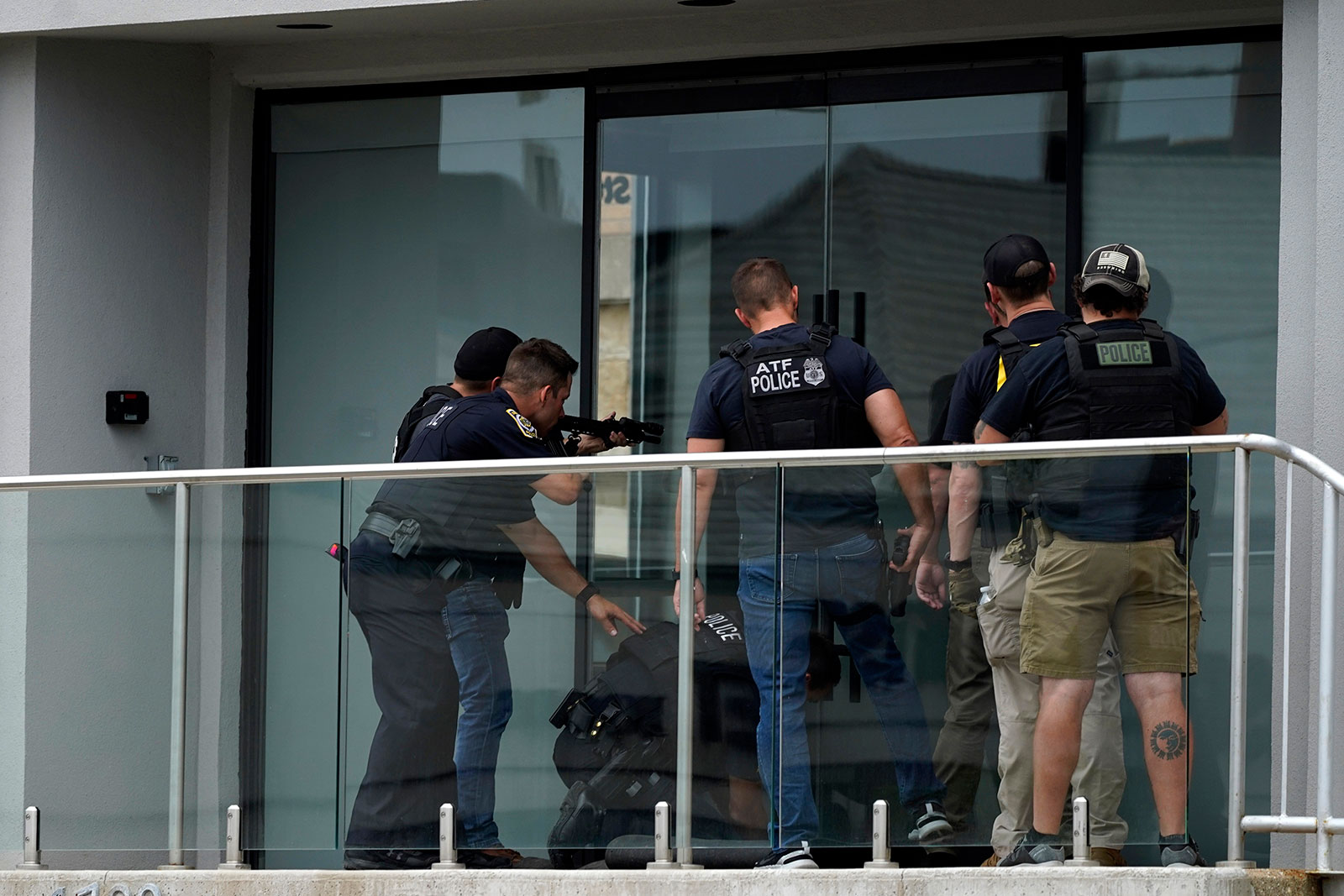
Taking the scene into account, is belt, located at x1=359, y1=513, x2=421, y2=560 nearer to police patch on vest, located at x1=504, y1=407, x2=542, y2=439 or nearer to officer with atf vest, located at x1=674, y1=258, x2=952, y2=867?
police patch on vest, located at x1=504, y1=407, x2=542, y2=439

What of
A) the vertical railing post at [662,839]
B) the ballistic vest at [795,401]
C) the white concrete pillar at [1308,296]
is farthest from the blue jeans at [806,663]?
the white concrete pillar at [1308,296]

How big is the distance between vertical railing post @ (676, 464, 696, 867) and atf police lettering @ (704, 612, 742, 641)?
6 cm

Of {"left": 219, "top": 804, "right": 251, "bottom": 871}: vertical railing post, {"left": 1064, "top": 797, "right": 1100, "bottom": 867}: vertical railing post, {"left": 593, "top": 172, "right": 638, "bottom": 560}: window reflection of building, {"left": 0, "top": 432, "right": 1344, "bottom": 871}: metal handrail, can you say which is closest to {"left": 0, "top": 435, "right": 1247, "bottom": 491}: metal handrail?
{"left": 0, "top": 432, "right": 1344, "bottom": 871}: metal handrail

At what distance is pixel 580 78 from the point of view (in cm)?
876

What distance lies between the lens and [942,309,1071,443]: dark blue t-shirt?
595 cm

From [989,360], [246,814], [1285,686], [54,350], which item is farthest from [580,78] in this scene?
[1285,686]

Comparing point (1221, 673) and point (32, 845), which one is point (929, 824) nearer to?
point (1221, 673)

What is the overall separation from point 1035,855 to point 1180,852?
409 millimetres

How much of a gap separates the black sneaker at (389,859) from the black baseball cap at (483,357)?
182 centimetres

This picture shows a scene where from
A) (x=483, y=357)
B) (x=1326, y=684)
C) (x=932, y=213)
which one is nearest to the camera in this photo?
(x=1326, y=684)

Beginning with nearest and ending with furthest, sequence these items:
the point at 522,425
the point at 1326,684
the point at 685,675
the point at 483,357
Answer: the point at 1326,684 → the point at 685,675 → the point at 522,425 → the point at 483,357

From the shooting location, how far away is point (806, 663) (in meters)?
5.55

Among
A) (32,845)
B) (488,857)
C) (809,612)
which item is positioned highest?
(809,612)

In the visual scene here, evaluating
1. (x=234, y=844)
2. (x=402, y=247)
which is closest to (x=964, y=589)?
(x=234, y=844)
